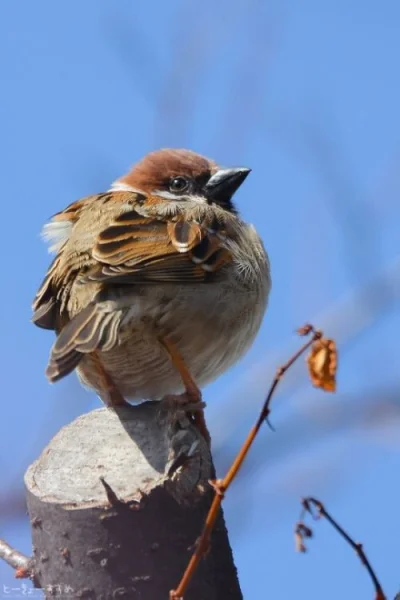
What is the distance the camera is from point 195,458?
2.22 metres

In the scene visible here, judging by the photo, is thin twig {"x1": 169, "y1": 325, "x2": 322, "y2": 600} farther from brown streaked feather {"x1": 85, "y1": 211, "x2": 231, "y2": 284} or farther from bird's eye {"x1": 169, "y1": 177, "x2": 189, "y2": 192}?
bird's eye {"x1": 169, "y1": 177, "x2": 189, "y2": 192}

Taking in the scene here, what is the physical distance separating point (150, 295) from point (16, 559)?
1.16 metres

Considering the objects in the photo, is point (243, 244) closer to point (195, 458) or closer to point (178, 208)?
point (178, 208)

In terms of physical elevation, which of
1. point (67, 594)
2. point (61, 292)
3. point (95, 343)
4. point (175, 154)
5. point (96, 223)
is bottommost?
point (67, 594)

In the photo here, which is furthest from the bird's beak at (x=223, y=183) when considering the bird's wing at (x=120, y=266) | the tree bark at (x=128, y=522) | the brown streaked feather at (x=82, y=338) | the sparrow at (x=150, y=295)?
the tree bark at (x=128, y=522)

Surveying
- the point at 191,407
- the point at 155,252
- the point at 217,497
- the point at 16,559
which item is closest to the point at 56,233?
the point at 155,252

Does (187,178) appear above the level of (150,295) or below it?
above

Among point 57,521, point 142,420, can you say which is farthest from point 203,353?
point 57,521

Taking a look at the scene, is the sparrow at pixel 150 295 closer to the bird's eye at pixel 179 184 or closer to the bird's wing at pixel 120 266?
A: the bird's wing at pixel 120 266

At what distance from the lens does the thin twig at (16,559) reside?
90.6 inches

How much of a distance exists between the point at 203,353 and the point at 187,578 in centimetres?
191

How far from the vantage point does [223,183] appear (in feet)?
14.5

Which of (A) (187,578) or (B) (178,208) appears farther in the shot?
(B) (178,208)

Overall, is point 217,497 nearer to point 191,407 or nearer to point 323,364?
point 323,364
